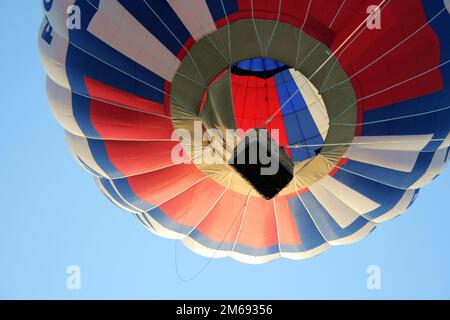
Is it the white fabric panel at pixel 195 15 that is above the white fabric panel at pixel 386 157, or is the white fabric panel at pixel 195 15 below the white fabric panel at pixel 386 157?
above

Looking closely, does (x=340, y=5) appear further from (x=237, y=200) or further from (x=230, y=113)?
(x=237, y=200)

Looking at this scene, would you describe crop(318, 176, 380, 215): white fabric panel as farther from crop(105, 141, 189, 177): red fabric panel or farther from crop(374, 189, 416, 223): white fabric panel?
crop(105, 141, 189, 177): red fabric panel

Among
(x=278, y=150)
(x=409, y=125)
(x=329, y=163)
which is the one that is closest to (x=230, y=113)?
(x=278, y=150)

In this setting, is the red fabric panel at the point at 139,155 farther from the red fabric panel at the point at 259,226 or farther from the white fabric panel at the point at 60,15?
the white fabric panel at the point at 60,15

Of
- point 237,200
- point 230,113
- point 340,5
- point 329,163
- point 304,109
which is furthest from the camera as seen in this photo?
point 304,109

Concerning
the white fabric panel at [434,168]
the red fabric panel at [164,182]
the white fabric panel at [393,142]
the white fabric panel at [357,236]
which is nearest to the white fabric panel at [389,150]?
the white fabric panel at [393,142]

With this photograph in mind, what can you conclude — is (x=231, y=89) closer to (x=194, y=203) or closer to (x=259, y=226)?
(x=194, y=203)

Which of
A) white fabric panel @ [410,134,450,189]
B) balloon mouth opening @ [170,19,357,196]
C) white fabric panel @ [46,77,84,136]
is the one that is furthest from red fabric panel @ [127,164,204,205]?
white fabric panel @ [410,134,450,189]
